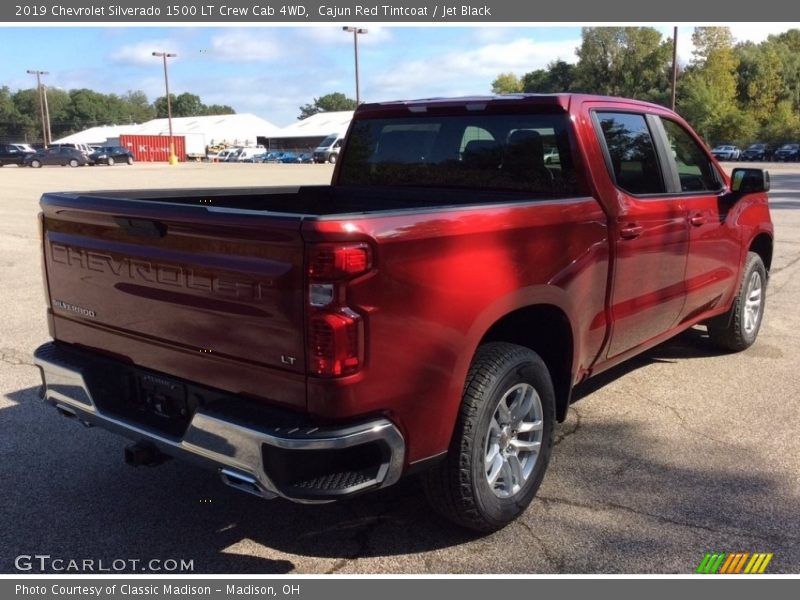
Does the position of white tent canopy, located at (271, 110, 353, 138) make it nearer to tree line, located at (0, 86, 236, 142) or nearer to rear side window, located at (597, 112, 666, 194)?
tree line, located at (0, 86, 236, 142)

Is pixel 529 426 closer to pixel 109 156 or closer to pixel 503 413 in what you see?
pixel 503 413

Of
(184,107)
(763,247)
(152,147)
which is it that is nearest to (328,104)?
(184,107)

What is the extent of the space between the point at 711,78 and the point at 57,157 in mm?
57106

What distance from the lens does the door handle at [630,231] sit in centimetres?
396

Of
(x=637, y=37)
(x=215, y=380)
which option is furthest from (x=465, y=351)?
(x=637, y=37)

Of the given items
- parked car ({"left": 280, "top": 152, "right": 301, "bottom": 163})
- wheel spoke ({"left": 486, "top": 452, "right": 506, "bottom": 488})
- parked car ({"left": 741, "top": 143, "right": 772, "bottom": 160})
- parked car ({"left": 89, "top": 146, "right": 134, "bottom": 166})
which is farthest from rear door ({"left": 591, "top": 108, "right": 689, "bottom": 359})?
parked car ({"left": 741, "top": 143, "right": 772, "bottom": 160})

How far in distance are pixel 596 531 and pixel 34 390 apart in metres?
3.89

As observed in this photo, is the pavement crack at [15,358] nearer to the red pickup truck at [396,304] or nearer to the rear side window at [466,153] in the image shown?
the red pickup truck at [396,304]

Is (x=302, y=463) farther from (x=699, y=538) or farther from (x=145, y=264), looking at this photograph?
(x=699, y=538)

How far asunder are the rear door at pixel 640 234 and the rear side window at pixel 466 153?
0.96 feet

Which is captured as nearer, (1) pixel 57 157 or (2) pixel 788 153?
(1) pixel 57 157

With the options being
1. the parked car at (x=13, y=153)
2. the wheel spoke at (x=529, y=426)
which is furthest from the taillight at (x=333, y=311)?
the parked car at (x=13, y=153)

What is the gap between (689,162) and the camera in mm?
5020

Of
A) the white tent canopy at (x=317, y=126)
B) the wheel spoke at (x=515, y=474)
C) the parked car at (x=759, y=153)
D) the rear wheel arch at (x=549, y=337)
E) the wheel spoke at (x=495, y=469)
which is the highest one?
the white tent canopy at (x=317, y=126)
